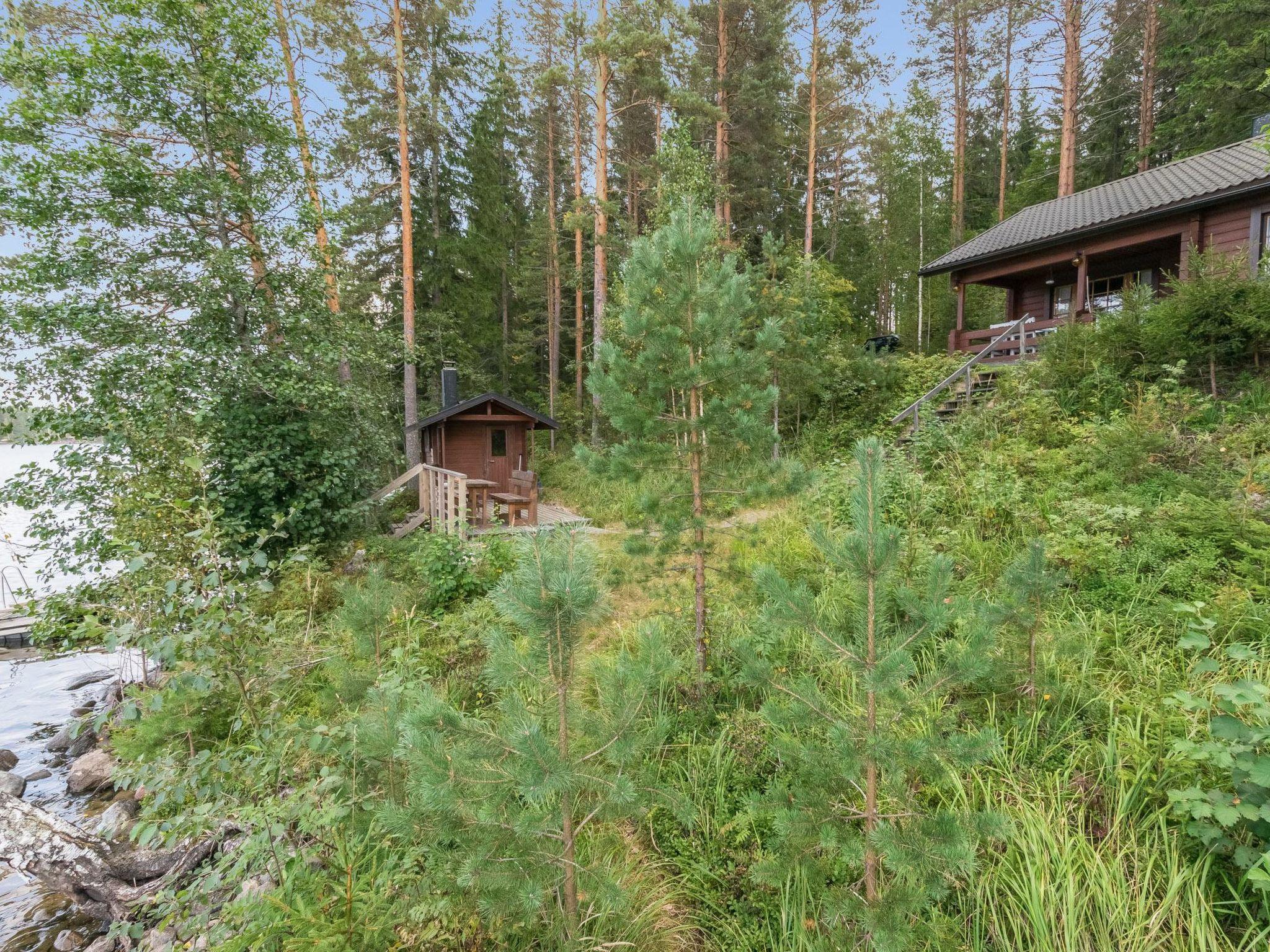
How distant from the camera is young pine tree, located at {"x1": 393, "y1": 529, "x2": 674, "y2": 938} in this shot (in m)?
1.67

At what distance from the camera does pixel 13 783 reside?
15.6ft

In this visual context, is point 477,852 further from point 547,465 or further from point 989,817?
point 547,465

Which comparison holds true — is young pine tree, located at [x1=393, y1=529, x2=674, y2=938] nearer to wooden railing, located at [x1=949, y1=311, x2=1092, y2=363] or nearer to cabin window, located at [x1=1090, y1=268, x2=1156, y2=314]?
wooden railing, located at [x1=949, y1=311, x2=1092, y2=363]

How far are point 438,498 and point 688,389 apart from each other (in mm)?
6838

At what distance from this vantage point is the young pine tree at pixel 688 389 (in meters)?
3.77

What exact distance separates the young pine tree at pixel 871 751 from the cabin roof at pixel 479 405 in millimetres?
10708

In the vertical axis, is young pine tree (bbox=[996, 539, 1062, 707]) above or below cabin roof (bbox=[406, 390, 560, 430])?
below

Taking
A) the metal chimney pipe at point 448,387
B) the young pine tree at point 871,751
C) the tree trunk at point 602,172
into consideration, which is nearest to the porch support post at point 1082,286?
the tree trunk at point 602,172

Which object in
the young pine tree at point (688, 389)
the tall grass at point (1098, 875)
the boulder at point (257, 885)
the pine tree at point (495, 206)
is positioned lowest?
the boulder at point (257, 885)

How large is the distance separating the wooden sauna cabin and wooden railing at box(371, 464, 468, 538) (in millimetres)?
1767

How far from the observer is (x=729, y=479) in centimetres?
407

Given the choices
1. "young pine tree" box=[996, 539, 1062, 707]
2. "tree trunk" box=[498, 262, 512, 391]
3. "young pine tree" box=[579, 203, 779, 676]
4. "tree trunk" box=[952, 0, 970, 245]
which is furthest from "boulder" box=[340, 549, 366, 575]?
"tree trunk" box=[952, 0, 970, 245]

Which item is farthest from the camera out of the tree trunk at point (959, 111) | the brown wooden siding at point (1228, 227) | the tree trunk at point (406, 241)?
the tree trunk at point (959, 111)

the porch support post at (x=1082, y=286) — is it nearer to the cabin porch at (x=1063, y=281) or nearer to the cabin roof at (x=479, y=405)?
the cabin porch at (x=1063, y=281)
